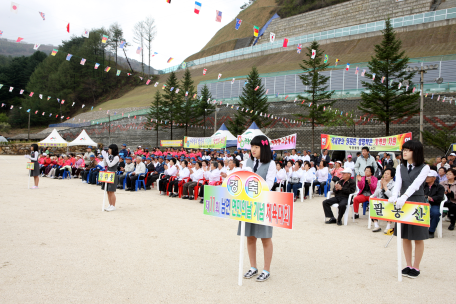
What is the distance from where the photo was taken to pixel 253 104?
29.8 m

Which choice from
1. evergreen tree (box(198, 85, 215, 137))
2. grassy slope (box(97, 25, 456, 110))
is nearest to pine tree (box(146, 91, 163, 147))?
evergreen tree (box(198, 85, 215, 137))

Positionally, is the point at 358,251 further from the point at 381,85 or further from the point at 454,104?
the point at 454,104

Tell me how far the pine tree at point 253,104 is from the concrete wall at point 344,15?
2635 centimetres

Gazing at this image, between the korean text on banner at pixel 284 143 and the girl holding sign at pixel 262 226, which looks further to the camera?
the korean text on banner at pixel 284 143

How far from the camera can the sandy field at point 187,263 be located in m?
3.24

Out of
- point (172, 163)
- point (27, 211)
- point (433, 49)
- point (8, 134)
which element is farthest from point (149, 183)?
point (8, 134)

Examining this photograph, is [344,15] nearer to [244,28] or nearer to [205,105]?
[244,28]

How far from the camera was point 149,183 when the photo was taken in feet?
40.8

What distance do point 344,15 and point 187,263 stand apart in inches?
2140

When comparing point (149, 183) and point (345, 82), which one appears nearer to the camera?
point (149, 183)

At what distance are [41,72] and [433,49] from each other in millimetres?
71158

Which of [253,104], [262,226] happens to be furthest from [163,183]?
[253,104]

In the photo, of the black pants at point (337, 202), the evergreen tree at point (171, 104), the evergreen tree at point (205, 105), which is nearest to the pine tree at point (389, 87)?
the black pants at point (337, 202)

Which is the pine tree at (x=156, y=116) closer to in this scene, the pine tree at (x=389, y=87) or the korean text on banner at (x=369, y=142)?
the pine tree at (x=389, y=87)
